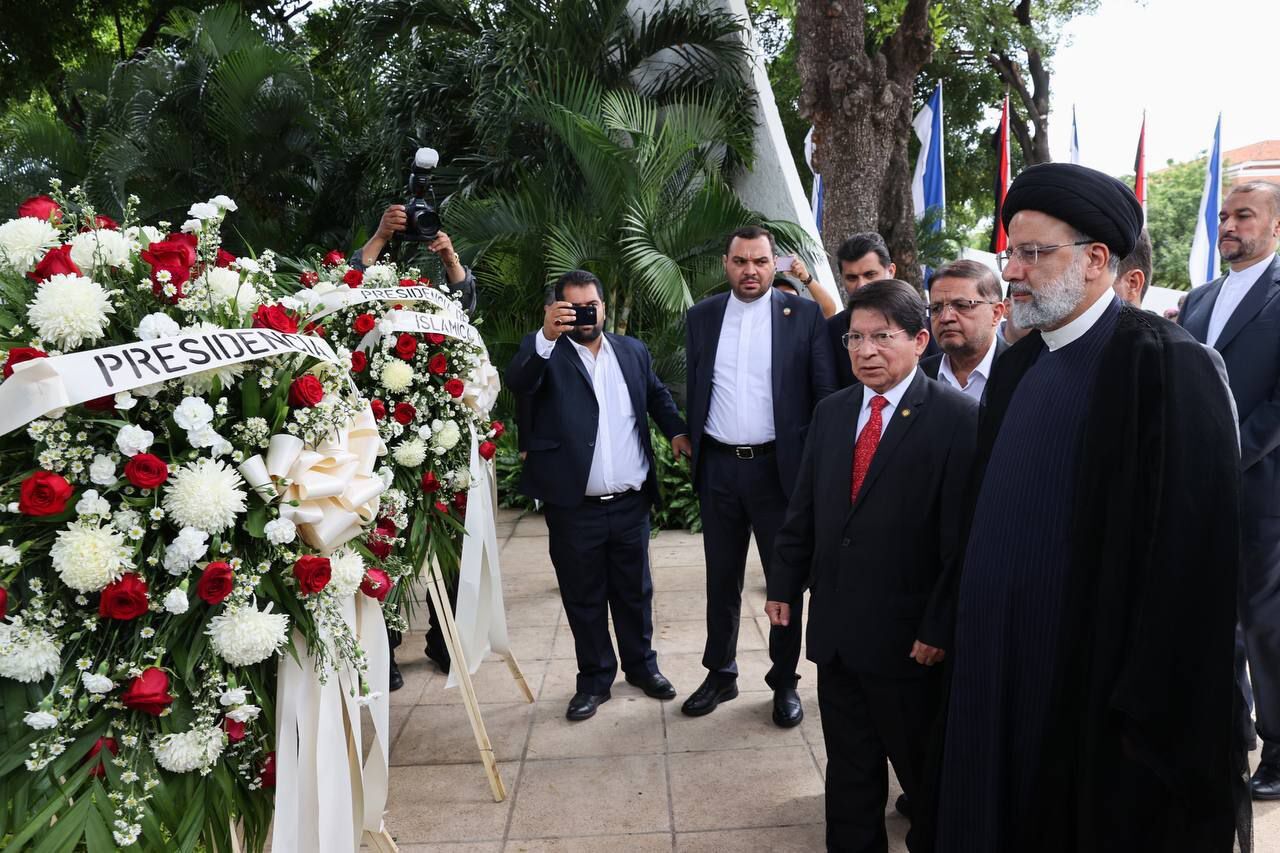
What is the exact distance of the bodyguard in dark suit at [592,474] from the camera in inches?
174

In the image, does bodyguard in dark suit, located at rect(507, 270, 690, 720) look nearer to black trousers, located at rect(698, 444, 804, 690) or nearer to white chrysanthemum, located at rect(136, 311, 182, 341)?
black trousers, located at rect(698, 444, 804, 690)

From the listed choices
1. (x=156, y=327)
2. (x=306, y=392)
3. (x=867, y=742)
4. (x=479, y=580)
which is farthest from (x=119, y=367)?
(x=867, y=742)

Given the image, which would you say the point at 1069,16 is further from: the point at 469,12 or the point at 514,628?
the point at 514,628

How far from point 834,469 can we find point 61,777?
7.38 feet

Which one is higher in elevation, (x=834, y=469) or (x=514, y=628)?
(x=834, y=469)

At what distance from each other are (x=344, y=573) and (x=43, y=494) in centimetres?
72

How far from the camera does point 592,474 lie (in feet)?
14.7

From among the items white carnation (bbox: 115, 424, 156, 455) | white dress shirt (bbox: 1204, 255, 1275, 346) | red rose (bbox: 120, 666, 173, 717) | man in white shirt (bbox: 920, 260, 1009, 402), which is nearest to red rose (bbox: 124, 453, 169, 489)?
white carnation (bbox: 115, 424, 156, 455)

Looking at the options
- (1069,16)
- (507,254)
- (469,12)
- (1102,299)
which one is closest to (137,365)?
(1102,299)

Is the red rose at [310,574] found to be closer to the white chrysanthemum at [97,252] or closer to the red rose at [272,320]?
the red rose at [272,320]

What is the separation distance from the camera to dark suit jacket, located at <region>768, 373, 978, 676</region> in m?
2.95

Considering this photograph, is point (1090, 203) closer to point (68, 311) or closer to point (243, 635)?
point (243, 635)

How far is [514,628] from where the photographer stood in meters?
5.76

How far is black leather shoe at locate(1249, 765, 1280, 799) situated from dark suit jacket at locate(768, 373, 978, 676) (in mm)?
1684
